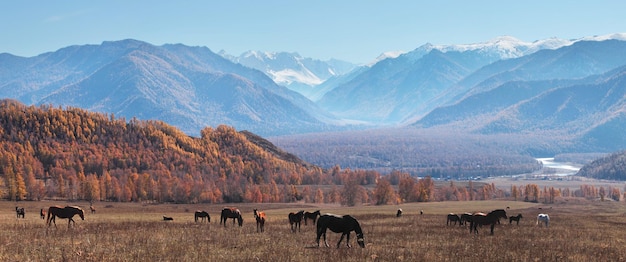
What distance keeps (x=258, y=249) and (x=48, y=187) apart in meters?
147

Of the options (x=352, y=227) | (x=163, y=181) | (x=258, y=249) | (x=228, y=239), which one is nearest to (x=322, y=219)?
(x=352, y=227)

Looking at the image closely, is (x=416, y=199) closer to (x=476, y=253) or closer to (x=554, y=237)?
(x=554, y=237)

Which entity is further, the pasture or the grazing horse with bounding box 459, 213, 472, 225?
the grazing horse with bounding box 459, 213, 472, 225

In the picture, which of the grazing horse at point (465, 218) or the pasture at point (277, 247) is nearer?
the pasture at point (277, 247)

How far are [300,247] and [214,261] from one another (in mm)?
7144

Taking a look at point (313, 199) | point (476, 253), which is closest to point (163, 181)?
point (313, 199)

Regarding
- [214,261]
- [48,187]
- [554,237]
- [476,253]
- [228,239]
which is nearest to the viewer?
[214,261]

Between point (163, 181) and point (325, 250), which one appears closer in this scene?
point (325, 250)

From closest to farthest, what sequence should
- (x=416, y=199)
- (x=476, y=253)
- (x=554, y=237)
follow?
1. (x=476, y=253)
2. (x=554, y=237)
3. (x=416, y=199)

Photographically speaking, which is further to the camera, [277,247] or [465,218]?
[465,218]

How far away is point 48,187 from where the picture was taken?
15788 centimetres

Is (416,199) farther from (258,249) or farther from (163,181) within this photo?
(258,249)

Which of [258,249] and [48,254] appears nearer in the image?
[48,254]

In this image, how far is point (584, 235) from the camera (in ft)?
147
